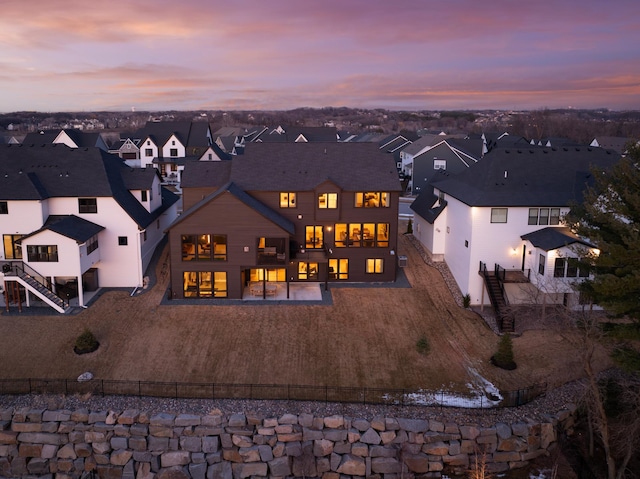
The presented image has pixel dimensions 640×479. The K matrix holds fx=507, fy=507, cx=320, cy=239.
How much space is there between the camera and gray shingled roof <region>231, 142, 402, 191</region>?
33906 mm

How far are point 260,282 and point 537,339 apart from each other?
1674 centimetres

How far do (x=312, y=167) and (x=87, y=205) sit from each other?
14758 millimetres

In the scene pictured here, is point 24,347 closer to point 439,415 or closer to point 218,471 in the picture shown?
point 218,471

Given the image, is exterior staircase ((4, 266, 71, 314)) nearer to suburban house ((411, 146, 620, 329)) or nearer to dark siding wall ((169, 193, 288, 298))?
dark siding wall ((169, 193, 288, 298))

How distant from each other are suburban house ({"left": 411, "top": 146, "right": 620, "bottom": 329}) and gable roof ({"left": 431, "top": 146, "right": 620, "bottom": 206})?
0.06 meters

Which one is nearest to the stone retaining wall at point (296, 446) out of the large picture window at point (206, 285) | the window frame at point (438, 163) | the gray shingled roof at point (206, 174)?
the large picture window at point (206, 285)

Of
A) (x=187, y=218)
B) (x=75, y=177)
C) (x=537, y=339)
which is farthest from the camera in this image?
(x=75, y=177)

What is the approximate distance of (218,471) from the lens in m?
19.1

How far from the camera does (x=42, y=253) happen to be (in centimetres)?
2892

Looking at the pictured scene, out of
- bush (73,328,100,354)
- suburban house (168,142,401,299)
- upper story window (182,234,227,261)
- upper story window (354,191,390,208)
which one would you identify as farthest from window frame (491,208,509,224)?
bush (73,328,100,354)

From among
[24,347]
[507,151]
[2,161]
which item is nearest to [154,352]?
[24,347]

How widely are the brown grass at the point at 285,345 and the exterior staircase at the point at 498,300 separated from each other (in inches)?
35.8

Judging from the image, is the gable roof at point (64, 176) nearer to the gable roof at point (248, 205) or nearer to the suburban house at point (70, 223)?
the suburban house at point (70, 223)

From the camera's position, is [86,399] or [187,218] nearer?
[86,399]
